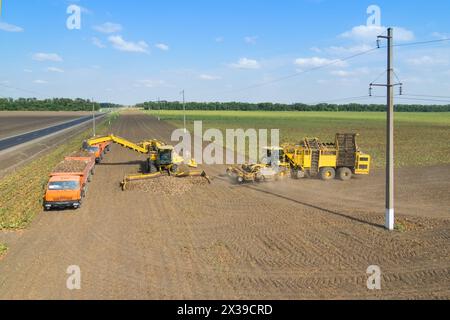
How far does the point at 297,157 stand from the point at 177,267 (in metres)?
16.7

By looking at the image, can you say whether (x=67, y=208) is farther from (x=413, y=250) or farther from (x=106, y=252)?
(x=413, y=250)

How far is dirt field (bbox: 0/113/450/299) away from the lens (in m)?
12.0

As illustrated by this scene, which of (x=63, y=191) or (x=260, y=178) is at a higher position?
(x=63, y=191)

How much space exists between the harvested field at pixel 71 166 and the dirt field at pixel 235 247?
5.92 ft

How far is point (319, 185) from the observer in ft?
89.1

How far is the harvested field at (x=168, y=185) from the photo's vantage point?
2553 centimetres

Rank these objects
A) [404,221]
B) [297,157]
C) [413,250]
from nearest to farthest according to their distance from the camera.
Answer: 1. [413,250]
2. [404,221]
3. [297,157]

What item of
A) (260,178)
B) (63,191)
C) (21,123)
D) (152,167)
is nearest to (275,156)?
(260,178)

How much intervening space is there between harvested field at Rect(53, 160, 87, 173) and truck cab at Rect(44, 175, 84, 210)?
2496 millimetres

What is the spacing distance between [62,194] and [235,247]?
33.5 ft

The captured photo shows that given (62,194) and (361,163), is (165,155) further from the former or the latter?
(361,163)

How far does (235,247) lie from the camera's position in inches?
615

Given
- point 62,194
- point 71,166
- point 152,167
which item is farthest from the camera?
point 152,167
